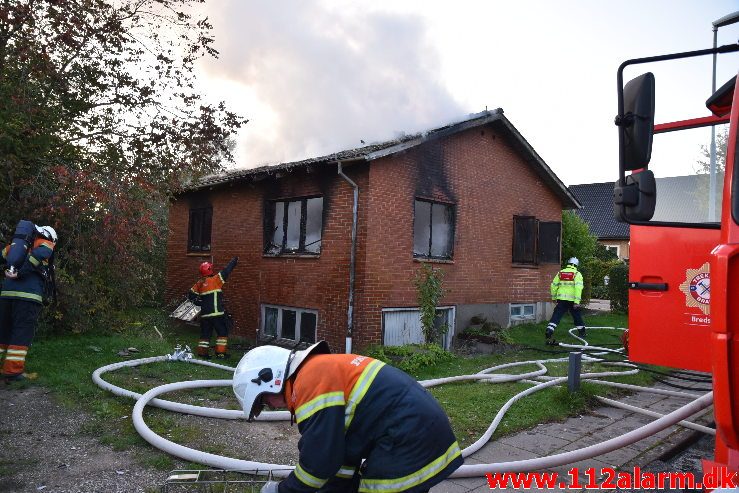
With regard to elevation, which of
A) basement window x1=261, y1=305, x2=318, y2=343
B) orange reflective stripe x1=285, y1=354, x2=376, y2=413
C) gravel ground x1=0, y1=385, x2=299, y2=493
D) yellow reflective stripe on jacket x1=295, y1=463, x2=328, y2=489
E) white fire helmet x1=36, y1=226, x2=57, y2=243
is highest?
white fire helmet x1=36, y1=226, x2=57, y2=243

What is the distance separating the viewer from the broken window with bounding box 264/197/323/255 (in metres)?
10.0

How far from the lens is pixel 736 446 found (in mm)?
2014

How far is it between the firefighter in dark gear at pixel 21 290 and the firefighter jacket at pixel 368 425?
5080mm

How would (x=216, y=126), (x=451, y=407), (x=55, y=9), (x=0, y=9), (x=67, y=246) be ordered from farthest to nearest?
(x=216, y=126) < (x=67, y=246) < (x=55, y=9) < (x=0, y=9) < (x=451, y=407)

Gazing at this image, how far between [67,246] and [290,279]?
13.1ft

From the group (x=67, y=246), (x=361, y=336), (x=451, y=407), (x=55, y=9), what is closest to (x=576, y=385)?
(x=451, y=407)

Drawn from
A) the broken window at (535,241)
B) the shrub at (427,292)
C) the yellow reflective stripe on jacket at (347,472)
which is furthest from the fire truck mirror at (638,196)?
the broken window at (535,241)

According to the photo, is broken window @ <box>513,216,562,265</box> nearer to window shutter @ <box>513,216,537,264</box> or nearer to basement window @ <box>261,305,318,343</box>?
window shutter @ <box>513,216,537,264</box>

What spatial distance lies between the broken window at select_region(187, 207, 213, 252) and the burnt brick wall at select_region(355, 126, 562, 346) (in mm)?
5905

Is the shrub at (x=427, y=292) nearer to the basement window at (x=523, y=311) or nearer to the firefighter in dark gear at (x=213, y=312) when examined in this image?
the firefighter in dark gear at (x=213, y=312)

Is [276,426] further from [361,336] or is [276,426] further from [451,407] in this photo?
[361,336]

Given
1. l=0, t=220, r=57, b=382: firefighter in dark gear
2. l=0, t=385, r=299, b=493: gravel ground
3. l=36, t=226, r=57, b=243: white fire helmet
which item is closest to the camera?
l=0, t=385, r=299, b=493: gravel ground

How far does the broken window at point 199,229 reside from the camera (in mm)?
13180

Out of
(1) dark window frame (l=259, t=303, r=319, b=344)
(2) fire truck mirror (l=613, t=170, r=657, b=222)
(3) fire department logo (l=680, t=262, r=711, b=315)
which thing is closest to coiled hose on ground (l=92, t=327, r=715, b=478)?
(3) fire department logo (l=680, t=262, r=711, b=315)
